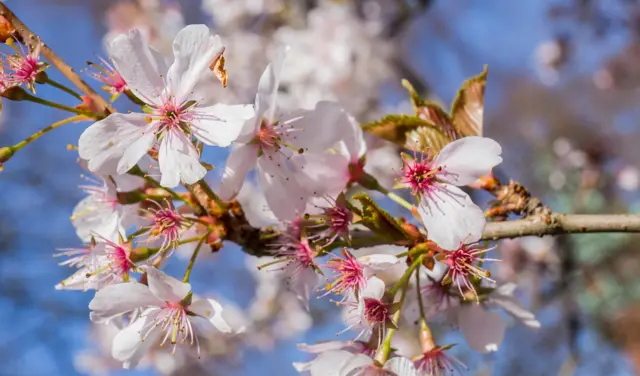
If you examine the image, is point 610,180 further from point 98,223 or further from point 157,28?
point 98,223

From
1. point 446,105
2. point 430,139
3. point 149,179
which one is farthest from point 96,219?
point 446,105

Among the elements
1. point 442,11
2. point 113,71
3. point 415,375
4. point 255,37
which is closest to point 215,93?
point 255,37

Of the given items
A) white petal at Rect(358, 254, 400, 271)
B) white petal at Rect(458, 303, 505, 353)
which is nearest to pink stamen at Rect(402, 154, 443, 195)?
white petal at Rect(358, 254, 400, 271)

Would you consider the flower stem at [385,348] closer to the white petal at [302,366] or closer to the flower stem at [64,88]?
the white petal at [302,366]

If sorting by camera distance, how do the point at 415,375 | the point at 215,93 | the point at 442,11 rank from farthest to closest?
the point at 442,11, the point at 215,93, the point at 415,375

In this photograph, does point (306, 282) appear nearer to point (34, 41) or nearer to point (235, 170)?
point (235, 170)

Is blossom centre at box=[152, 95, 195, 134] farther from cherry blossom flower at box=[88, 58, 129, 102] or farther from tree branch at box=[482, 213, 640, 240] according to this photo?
tree branch at box=[482, 213, 640, 240]
